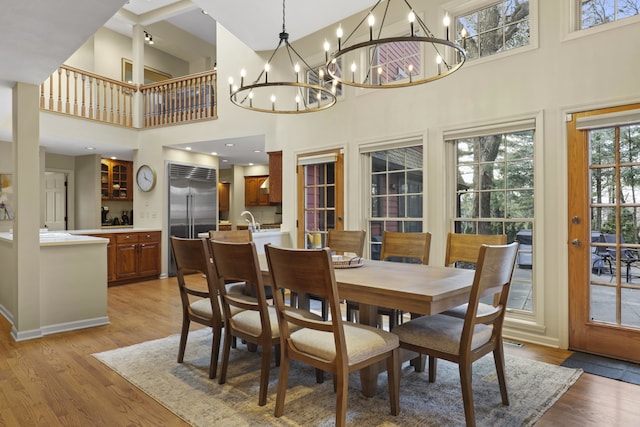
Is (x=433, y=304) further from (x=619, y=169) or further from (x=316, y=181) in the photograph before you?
(x=316, y=181)

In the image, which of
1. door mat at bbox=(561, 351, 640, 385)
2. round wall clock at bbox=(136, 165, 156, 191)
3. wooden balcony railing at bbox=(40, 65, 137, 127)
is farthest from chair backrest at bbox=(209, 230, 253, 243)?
wooden balcony railing at bbox=(40, 65, 137, 127)

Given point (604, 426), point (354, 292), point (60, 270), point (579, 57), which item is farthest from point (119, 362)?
point (579, 57)

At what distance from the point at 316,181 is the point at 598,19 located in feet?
10.9

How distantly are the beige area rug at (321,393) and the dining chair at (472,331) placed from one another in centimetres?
23

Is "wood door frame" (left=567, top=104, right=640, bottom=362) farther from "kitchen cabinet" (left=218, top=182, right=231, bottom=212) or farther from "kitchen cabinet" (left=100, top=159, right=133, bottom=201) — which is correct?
"kitchen cabinet" (left=100, top=159, right=133, bottom=201)

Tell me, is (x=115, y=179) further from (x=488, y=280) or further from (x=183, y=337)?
(x=488, y=280)

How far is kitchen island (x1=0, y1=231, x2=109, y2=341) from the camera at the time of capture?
3.70 meters

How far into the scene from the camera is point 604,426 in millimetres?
2076

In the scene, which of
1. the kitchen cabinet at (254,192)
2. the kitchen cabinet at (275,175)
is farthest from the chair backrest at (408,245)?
the kitchen cabinet at (254,192)

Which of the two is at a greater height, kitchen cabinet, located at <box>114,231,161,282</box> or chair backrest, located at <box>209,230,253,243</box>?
chair backrest, located at <box>209,230,253,243</box>

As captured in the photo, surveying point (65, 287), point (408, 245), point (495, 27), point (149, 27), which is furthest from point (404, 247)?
point (149, 27)

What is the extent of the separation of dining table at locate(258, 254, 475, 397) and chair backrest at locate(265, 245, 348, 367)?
7.3 inches

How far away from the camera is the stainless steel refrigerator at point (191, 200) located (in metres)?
6.98

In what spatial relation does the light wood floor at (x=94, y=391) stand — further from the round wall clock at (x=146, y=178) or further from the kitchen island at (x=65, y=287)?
the round wall clock at (x=146, y=178)
